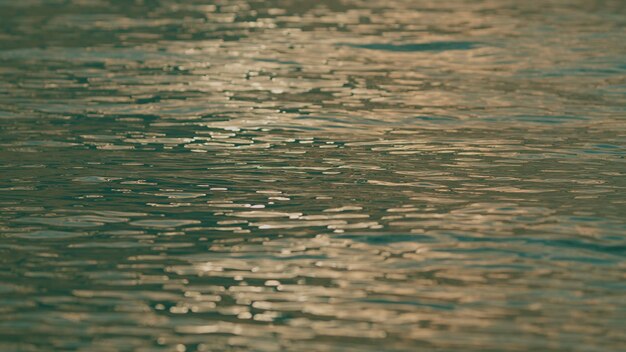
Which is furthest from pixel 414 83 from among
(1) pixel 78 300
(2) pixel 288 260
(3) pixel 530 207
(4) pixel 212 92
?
(1) pixel 78 300

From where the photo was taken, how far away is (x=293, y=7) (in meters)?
24.6

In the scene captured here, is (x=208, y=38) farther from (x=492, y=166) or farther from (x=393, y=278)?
(x=393, y=278)

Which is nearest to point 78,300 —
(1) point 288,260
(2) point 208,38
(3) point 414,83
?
(1) point 288,260

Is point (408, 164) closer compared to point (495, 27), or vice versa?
point (408, 164)

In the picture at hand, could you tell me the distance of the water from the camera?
7562 millimetres

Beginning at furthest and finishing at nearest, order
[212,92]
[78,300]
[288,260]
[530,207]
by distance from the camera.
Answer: [212,92] < [530,207] < [288,260] < [78,300]

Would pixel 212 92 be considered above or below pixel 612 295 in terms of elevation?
above

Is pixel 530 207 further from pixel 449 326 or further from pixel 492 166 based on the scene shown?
pixel 449 326

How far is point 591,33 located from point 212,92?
744 centimetres

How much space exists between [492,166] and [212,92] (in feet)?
16.9

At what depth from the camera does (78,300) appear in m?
7.93

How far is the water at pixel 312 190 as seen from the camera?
756 cm

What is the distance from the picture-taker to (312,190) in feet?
35.5

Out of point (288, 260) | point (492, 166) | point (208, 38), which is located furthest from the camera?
point (208, 38)
